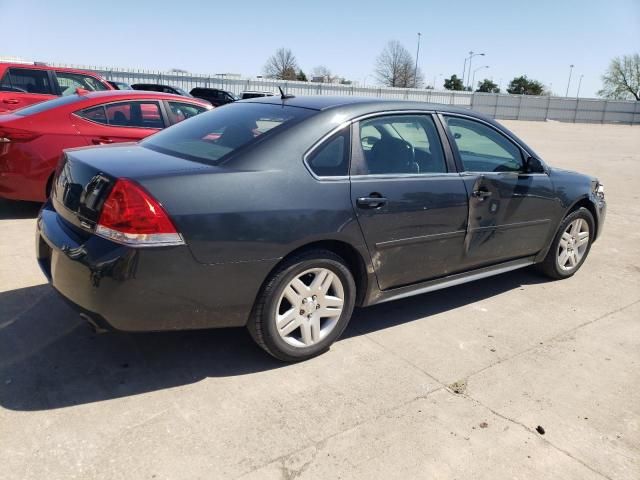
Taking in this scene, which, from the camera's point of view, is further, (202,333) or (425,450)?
(202,333)

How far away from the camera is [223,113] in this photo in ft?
12.8

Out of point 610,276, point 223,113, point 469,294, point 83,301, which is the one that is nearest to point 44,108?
point 223,113

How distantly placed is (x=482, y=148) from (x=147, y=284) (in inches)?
115

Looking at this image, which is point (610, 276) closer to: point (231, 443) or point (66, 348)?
point (231, 443)

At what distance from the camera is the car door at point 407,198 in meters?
3.38

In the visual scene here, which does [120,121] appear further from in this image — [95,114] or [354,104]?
[354,104]

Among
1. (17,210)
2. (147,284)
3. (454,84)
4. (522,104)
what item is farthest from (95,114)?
(454,84)

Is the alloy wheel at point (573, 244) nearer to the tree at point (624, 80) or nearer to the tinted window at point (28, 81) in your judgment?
the tinted window at point (28, 81)

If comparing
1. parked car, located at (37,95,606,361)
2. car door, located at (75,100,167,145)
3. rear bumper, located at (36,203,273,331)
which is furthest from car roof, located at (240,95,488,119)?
car door, located at (75,100,167,145)

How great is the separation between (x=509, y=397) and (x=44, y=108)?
5486 mm

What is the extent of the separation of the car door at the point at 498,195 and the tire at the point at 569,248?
0.28 meters

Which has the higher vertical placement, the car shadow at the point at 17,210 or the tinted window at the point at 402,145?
the tinted window at the point at 402,145

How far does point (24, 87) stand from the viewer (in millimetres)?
9484

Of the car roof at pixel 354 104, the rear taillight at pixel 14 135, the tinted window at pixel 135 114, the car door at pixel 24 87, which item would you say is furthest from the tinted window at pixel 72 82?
the car roof at pixel 354 104
